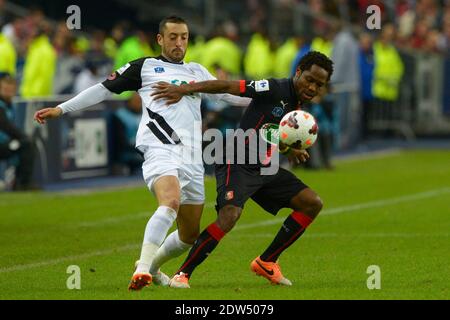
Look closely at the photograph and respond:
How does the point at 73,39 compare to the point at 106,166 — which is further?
the point at 73,39

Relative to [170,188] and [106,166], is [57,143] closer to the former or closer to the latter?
[106,166]

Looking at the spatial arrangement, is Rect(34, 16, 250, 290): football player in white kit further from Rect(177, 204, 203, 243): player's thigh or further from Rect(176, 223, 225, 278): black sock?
Rect(176, 223, 225, 278): black sock

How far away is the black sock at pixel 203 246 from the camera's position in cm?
958

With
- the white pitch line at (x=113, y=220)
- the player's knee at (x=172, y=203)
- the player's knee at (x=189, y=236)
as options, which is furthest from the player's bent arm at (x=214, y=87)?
the white pitch line at (x=113, y=220)

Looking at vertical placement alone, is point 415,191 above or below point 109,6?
below

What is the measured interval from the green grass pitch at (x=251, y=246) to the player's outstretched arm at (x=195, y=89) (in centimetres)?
145

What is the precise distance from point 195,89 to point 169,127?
0.35 m

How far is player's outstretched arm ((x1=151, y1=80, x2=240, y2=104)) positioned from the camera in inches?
380

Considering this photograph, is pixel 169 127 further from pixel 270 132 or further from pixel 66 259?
pixel 66 259

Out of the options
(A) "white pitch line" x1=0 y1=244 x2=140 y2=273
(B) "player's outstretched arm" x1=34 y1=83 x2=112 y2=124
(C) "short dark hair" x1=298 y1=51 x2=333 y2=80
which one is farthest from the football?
(A) "white pitch line" x1=0 y1=244 x2=140 y2=273

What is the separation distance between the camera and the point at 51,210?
16.1m

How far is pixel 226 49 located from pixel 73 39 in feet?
10.4

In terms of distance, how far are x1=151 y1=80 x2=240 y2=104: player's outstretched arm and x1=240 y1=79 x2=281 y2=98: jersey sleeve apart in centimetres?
9
